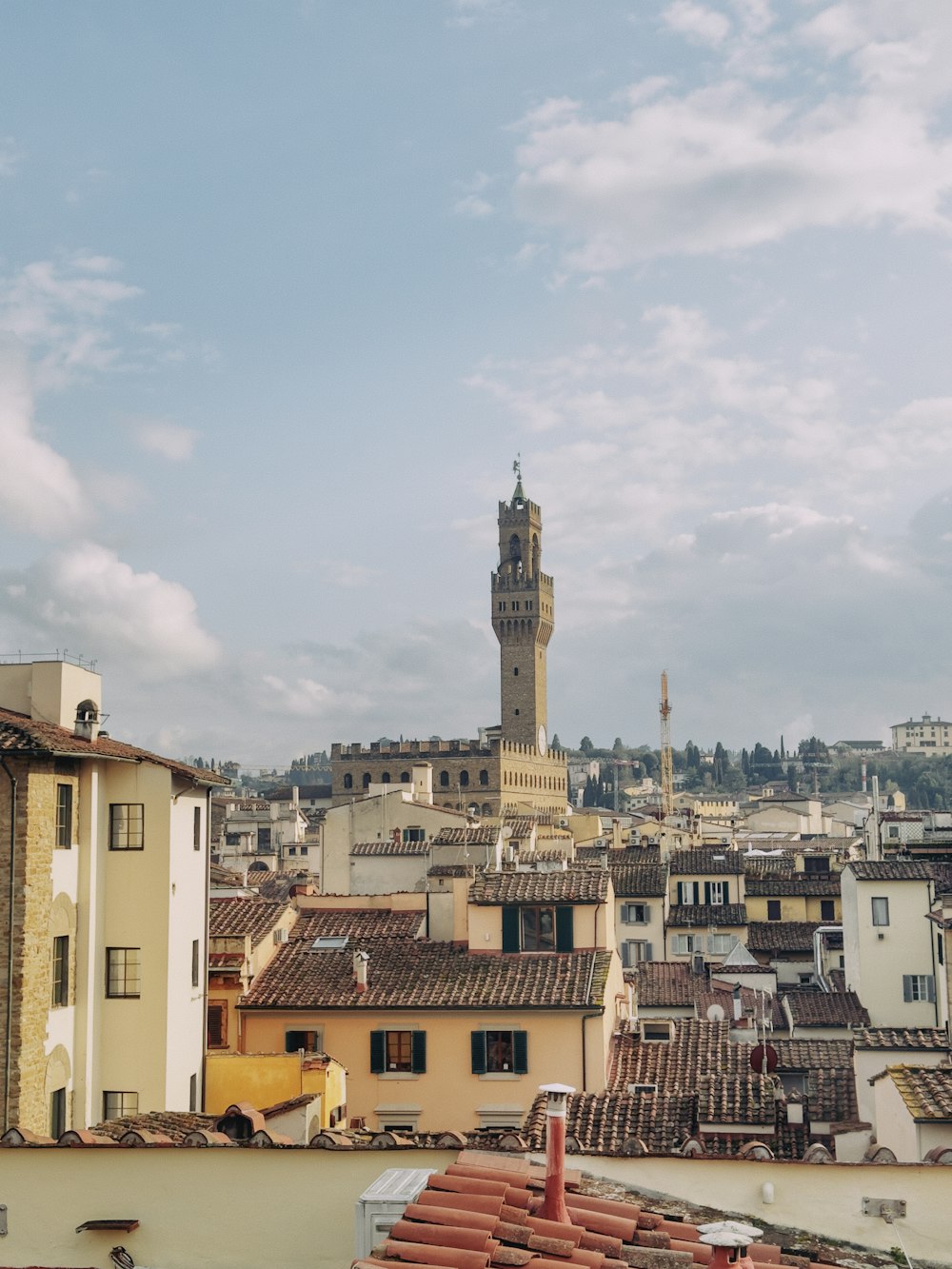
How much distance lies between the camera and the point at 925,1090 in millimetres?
17281

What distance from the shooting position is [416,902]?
35.3 m

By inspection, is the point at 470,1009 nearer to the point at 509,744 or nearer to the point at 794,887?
the point at 794,887

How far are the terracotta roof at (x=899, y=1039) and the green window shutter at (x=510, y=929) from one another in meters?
7.99

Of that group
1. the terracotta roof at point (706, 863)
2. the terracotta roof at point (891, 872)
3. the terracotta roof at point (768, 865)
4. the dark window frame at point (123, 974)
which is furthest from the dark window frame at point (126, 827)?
the terracotta roof at point (768, 865)

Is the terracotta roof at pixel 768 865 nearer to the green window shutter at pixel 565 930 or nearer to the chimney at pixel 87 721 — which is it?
the green window shutter at pixel 565 930

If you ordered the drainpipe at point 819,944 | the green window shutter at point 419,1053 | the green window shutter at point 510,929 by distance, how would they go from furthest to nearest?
the drainpipe at point 819,944
the green window shutter at point 510,929
the green window shutter at point 419,1053

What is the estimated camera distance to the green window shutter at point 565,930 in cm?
3100

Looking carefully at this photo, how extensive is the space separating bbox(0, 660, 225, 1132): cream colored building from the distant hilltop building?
116716 millimetres

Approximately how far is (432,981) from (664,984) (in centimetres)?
1648

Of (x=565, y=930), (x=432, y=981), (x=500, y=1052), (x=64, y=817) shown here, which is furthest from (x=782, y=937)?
(x=64, y=817)

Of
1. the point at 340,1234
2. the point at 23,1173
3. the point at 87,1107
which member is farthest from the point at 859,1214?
the point at 87,1107

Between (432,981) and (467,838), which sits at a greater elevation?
(467,838)

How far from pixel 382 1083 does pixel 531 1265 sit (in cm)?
2006

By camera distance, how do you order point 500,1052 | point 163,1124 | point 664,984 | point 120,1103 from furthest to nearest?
point 664,984
point 500,1052
point 120,1103
point 163,1124
